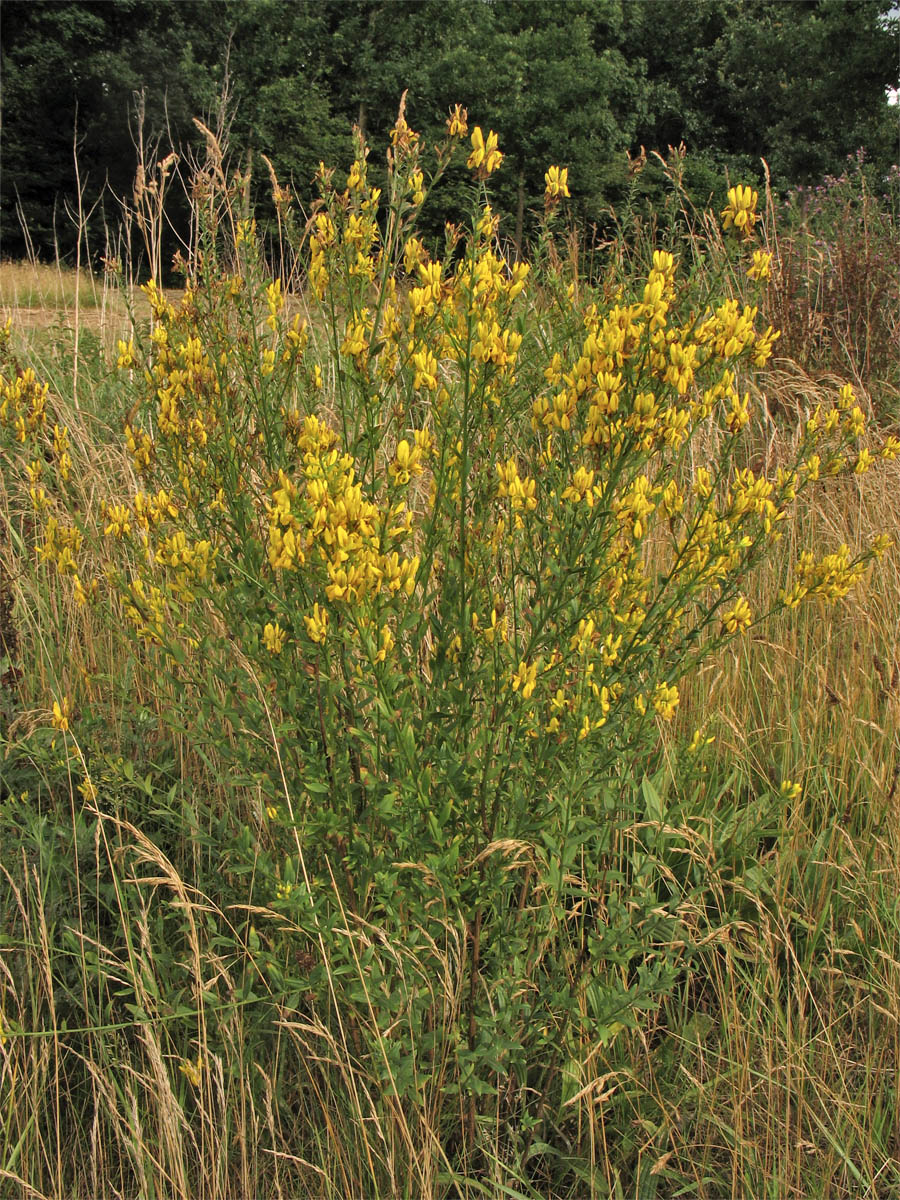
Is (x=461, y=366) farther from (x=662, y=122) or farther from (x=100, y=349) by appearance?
(x=662, y=122)

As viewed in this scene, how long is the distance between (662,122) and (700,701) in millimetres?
32744

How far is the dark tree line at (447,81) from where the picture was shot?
23.3 metres

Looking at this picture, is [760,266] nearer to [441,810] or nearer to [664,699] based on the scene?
[664,699]

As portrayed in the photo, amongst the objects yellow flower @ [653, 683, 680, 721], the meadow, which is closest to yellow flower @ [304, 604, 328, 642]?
the meadow

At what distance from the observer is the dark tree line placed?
76.6 ft

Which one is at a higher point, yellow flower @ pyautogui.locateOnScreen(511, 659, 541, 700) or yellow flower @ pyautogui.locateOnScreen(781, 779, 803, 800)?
yellow flower @ pyautogui.locateOnScreen(511, 659, 541, 700)

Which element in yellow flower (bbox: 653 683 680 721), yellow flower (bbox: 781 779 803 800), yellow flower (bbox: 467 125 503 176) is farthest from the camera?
yellow flower (bbox: 781 779 803 800)

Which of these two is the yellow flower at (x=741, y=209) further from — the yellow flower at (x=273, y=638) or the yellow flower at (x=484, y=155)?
the yellow flower at (x=273, y=638)

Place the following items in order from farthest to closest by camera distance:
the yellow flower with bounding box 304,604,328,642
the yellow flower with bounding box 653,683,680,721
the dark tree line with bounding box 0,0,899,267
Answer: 1. the dark tree line with bounding box 0,0,899,267
2. the yellow flower with bounding box 653,683,680,721
3. the yellow flower with bounding box 304,604,328,642

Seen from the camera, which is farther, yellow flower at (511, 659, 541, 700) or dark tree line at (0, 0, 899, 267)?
dark tree line at (0, 0, 899, 267)

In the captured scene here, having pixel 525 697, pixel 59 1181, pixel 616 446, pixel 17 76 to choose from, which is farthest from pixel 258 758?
pixel 17 76

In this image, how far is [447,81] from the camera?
81.6 feet

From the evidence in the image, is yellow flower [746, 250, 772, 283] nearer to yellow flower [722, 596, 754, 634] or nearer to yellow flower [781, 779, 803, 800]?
yellow flower [722, 596, 754, 634]

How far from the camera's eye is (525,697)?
1.51m
